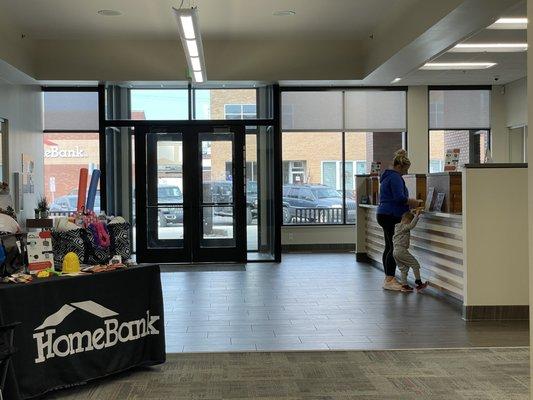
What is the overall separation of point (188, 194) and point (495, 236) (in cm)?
597

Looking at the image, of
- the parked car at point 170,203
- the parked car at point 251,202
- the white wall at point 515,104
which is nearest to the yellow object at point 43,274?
the parked car at point 170,203

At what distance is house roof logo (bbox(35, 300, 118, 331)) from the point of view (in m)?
3.87

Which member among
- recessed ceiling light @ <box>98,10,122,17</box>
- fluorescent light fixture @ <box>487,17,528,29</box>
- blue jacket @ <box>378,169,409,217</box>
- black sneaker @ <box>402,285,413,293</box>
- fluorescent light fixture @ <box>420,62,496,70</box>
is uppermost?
recessed ceiling light @ <box>98,10,122,17</box>

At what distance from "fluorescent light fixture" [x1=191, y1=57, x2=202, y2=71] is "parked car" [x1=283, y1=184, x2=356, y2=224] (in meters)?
4.12

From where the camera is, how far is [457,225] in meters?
6.56

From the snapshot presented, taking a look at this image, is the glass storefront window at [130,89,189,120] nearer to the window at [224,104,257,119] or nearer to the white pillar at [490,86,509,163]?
the window at [224,104,257,119]

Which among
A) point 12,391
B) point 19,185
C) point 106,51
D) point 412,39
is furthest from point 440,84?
point 12,391

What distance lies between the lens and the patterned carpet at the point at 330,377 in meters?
4.03

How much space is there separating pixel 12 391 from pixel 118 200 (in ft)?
25.8

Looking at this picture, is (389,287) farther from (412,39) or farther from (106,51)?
(106,51)

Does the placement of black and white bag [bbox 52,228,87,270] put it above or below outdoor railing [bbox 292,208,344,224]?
above

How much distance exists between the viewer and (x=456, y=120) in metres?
12.5

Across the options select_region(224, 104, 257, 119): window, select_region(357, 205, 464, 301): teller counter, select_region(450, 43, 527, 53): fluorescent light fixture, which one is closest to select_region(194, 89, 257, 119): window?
select_region(224, 104, 257, 119): window

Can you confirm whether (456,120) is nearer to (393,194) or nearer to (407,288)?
(393,194)
